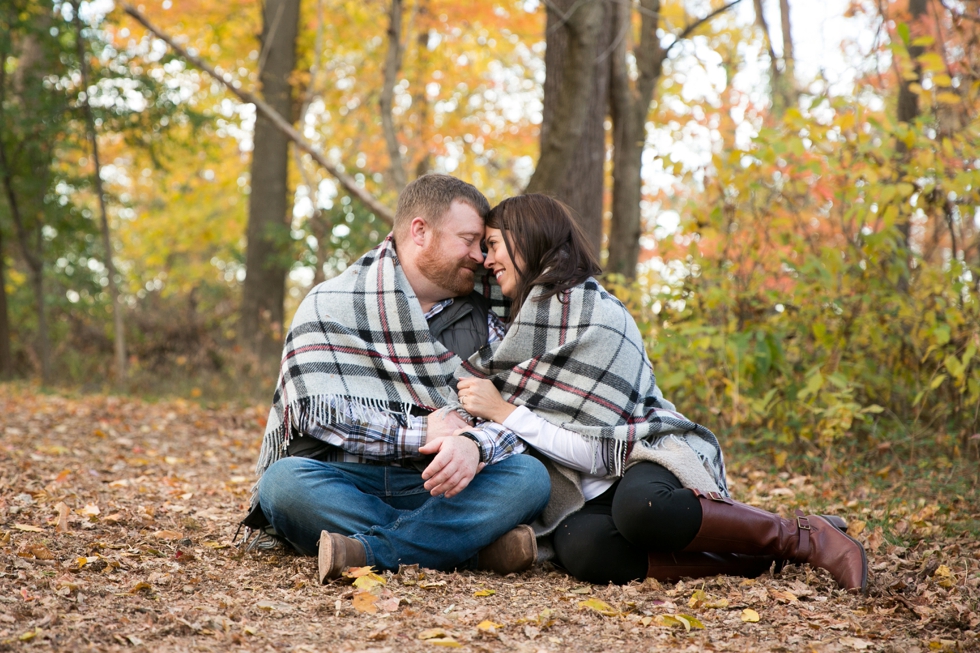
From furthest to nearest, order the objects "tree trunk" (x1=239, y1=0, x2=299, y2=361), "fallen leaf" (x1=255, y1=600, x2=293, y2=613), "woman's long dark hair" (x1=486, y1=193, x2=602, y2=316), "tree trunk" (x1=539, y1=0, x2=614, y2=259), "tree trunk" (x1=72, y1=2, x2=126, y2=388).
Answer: "tree trunk" (x1=239, y1=0, x2=299, y2=361)
"tree trunk" (x1=72, y1=2, x2=126, y2=388)
"tree trunk" (x1=539, y1=0, x2=614, y2=259)
"woman's long dark hair" (x1=486, y1=193, x2=602, y2=316)
"fallen leaf" (x1=255, y1=600, x2=293, y2=613)

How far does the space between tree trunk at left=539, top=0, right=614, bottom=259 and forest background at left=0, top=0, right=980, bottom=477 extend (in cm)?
2

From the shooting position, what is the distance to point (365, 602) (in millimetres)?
2389

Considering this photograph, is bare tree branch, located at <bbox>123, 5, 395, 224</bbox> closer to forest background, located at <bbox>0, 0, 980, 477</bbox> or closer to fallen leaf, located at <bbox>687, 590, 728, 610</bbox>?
forest background, located at <bbox>0, 0, 980, 477</bbox>

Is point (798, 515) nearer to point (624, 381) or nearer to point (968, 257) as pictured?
point (624, 381)

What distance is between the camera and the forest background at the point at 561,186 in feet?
15.0

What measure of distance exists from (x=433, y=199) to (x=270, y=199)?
8701 millimetres

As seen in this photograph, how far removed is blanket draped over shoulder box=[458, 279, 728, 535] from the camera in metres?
2.90

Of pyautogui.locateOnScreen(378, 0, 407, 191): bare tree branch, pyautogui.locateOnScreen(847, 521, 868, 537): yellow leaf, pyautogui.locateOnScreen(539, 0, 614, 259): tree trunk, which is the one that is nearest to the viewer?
pyautogui.locateOnScreen(847, 521, 868, 537): yellow leaf

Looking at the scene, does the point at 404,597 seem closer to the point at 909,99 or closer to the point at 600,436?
the point at 600,436

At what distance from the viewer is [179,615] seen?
2.22 meters

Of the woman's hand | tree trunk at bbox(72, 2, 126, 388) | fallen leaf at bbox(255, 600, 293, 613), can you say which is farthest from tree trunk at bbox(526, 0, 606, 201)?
tree trunk at bbox(72, 2, 126, 388)

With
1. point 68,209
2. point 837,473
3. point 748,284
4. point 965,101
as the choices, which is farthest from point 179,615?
point 68,209

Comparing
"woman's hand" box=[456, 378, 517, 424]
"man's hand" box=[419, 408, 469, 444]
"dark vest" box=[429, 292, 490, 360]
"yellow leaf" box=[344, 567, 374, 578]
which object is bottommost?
"yellow leaf" box=[344, 567, 374, 578]

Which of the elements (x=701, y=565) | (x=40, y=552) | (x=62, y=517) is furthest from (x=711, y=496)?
(x=62, y=517)
